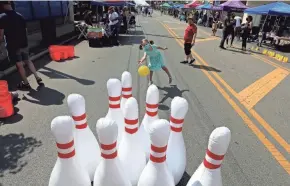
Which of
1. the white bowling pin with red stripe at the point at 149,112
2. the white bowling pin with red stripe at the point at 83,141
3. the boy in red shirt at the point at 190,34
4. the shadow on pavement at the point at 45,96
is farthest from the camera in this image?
the boy in red shirt at the point at 190,34

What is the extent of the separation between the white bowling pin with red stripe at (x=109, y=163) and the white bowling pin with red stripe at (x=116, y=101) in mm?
850

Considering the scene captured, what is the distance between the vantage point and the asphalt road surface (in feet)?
11.0

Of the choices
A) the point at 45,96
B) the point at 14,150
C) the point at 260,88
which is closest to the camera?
the point at 14,150

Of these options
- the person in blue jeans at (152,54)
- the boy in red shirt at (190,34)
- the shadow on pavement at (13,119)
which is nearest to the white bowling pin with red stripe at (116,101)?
the shadow on pavement at (13,119)

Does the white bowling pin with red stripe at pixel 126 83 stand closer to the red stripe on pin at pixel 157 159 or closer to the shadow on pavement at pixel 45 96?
the red stripe on pin at pixel 157 159

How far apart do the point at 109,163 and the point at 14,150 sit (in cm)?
218

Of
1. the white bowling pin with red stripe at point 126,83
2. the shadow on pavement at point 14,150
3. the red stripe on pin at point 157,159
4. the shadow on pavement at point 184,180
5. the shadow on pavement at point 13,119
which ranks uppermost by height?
the white bowling pin with red stripe at point 126,83

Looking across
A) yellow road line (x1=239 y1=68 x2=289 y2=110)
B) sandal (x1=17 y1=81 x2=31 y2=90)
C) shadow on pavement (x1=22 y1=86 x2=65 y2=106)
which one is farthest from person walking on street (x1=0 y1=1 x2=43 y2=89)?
yellow road line (x1=239 y1=68 x2=289 y2=110)

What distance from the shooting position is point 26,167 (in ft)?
10.7

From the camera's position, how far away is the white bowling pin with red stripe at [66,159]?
2039mm

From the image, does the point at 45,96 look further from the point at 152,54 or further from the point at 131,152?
the point at 131,152

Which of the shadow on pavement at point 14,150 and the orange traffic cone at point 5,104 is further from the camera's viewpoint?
the orange traffic cone at point 5,104

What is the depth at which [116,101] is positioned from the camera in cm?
312

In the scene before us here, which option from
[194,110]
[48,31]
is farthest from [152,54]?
[48,31]
